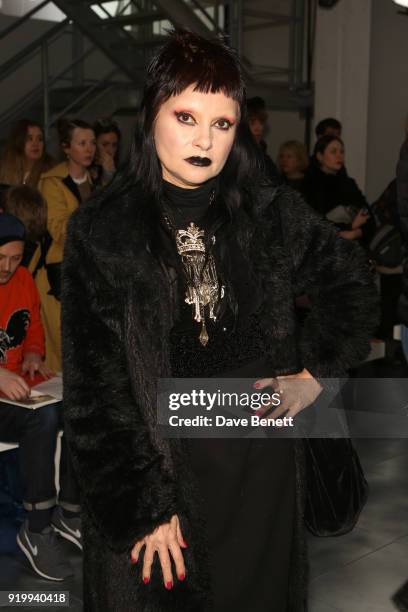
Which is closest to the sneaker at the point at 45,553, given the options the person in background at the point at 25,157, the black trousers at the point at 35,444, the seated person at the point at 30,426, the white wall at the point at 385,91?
the seated person at the point at 30,426

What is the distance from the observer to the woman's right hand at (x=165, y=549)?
158 centimetres

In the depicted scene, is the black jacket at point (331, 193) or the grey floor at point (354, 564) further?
the black jacket at point (331, 193)

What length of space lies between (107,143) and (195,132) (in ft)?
13.8

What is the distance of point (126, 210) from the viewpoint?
5.52 feet

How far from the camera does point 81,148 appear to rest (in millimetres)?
4809

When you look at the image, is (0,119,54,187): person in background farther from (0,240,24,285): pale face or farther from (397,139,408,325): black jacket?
(397,139,408,325): black jacket

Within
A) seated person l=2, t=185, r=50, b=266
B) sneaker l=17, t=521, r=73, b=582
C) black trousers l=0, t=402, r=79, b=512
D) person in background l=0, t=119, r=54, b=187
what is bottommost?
sneaker l=17, t=521, r=73, b=582

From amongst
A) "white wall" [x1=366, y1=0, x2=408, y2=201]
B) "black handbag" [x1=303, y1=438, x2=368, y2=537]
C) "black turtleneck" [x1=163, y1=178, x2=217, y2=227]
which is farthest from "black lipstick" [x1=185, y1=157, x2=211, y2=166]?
"white wall" [x1=366, y1=0, x2=408, y2=201]

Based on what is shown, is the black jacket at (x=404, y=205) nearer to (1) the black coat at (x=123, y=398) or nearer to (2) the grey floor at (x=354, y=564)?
(2) the grey floor at (x=354, y=564)

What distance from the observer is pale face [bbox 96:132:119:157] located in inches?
225

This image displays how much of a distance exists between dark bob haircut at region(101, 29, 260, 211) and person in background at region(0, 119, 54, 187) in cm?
356

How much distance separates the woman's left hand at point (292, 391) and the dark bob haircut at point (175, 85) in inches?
15.0

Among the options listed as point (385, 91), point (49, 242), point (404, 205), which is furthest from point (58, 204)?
point (385, 91)

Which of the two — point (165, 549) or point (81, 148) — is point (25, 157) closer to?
point (81, 148)
